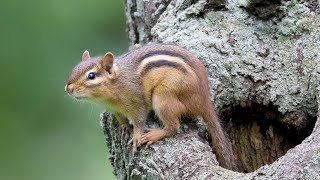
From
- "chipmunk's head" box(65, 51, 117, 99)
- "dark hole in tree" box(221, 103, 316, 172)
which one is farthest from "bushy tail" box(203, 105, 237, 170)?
"chipmunk's head" box(65, 51, 117, 99)

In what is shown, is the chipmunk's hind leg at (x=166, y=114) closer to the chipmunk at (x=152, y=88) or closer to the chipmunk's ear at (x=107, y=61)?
the chipmunk at (x=152, y=88)

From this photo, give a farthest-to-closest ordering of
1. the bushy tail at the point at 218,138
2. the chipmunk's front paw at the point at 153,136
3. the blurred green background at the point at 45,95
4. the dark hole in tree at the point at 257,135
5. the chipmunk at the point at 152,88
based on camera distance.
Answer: the blurred green background at the point at 45,95 → the dark hole in tree at the point at 257,135 → the bushy tail at the point at 218,138 → the chipmunk at the point at 152,88 → the chipmunk's front paw at the point at 153,136

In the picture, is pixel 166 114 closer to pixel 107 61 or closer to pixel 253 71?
pixel 107 61

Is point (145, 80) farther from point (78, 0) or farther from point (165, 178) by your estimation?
point (78, 0)

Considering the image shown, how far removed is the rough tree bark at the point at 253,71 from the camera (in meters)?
6.13

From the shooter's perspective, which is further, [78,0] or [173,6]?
[78,0]

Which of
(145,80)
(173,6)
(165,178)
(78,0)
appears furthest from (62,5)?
(165,178)

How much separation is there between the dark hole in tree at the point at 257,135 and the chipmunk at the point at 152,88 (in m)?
0.25

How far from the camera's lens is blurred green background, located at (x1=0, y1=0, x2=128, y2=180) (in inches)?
335

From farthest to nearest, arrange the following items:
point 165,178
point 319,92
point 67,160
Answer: point 67,160, point 319,92, point 165,178

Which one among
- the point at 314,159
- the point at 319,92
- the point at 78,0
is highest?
the point at 78,0

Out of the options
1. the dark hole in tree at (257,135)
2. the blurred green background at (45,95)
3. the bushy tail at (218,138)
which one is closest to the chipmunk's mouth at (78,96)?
the bushy tail at (218,138)

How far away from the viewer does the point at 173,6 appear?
6820 mm

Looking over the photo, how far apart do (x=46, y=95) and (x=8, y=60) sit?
423mm
